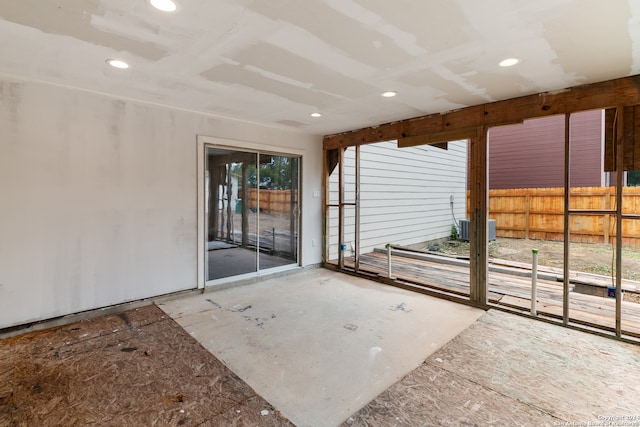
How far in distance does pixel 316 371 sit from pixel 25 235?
3227mm

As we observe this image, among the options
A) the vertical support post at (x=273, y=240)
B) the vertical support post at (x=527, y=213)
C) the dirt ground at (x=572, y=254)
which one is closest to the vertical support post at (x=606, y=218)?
the dirt ground at (x=572, y=254)

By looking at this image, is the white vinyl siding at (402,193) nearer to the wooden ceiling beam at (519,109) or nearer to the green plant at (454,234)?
the green plant at (454,234)

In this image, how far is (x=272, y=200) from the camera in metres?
5.37

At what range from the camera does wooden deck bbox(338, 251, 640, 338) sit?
3.48 metres

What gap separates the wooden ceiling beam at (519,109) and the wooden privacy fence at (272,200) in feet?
5.55

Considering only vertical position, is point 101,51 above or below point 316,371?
above

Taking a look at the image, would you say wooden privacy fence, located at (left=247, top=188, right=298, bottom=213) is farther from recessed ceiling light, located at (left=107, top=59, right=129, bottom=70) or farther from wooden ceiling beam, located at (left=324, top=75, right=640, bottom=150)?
recessed ceiling light, located at (left=107, top=59, right=129, bottom=70)

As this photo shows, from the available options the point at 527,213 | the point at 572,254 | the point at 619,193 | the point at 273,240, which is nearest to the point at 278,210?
the point at 273,240

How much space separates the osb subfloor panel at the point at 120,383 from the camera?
2.02 m

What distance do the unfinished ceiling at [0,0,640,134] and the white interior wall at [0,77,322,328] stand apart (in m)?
0.33

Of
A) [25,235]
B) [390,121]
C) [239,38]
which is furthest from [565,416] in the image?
[25,235]

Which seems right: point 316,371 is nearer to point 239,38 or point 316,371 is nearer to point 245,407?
point 245,407

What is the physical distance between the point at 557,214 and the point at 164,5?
1037cm

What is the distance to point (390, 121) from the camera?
192 inches
